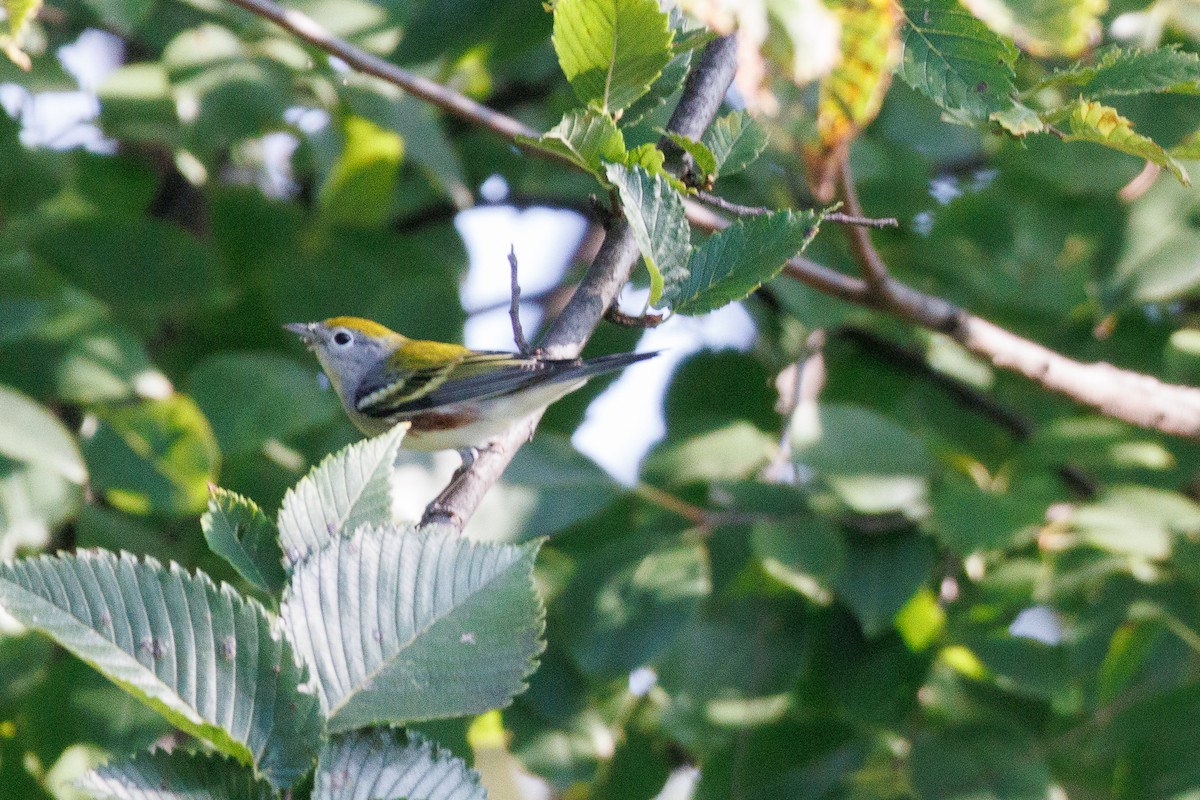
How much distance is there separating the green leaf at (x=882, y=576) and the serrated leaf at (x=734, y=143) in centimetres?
142

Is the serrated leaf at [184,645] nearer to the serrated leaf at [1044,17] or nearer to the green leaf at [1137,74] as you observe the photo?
the green leaf at [1137,74]

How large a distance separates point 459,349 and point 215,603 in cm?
210

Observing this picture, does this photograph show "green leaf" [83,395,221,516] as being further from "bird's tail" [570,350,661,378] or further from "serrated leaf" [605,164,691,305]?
"serrated leaf" [605,164,691,305]

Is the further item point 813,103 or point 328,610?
point 813,103

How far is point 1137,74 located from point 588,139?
65 centimetres

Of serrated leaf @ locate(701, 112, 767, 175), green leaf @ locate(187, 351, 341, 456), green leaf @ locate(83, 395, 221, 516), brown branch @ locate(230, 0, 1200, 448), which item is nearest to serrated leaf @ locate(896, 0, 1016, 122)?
serrated leaf @ locate(701, 112, 767, 175)

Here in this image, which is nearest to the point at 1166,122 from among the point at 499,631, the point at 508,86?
the point at 508,86

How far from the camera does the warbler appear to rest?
235 centimetres

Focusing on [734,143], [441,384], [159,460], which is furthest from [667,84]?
[159,460]

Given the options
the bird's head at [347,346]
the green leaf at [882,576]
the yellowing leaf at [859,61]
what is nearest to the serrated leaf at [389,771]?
the yellowing leaf at [859,61]

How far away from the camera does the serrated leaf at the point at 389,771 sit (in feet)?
3.31

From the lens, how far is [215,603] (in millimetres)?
1021

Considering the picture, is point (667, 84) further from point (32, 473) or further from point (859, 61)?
point (32, 473)

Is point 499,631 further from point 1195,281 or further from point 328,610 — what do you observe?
point 1195,281
